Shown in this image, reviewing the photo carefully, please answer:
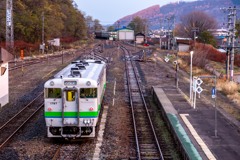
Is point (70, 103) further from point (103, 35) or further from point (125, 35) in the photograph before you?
point (125, 35)

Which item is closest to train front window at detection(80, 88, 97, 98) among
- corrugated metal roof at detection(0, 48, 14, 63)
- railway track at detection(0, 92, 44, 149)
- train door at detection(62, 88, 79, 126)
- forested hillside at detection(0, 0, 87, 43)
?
train door at detection(62, 88, 79, 126)

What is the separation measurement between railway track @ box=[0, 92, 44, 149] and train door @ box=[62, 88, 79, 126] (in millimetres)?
2266

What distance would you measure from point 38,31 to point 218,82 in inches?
1452

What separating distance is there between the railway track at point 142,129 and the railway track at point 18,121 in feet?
14.5

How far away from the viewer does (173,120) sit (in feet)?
49.8

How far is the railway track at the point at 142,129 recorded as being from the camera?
12016 mm

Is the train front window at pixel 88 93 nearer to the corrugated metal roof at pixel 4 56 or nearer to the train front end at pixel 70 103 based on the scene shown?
the train front end at pixel 70 103

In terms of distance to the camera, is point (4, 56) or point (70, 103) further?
point (4, 56)

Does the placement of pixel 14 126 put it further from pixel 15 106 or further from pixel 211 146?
pixel 211 146

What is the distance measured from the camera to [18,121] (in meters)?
16.2

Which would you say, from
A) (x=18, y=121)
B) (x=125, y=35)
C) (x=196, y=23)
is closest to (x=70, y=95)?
(x=18, y=121)

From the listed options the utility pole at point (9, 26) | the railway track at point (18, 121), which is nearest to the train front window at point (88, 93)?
the railway track at point (18, 121)

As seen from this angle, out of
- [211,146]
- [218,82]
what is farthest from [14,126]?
[218,82]

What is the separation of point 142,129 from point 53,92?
4.25 m
